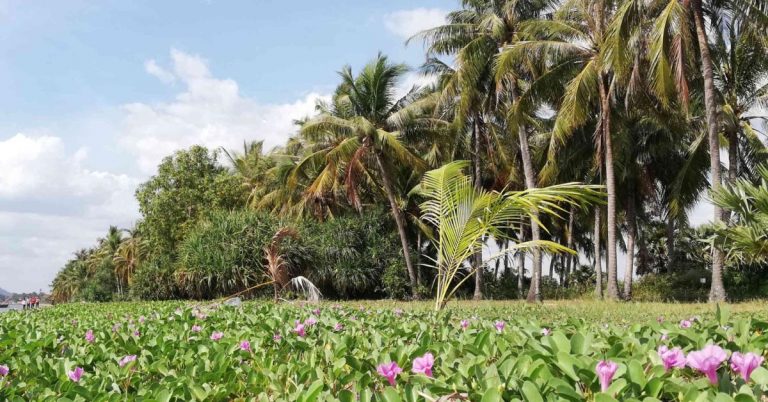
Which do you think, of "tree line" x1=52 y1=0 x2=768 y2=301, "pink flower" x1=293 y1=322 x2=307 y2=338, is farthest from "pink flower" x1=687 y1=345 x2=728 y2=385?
"tree line" x1=52 y1=0 x2=768 y2=301

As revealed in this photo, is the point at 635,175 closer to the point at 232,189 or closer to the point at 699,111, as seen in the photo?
the point at 699,111

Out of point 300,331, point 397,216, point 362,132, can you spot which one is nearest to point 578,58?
point 362,132

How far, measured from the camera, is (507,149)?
23219 millimetres

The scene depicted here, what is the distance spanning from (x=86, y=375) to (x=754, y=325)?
270cm

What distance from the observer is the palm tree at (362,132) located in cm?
2009

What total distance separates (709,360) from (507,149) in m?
22.1

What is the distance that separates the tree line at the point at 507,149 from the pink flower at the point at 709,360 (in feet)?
40.7

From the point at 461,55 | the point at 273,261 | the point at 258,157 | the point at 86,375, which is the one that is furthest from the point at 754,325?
the point at 258,157

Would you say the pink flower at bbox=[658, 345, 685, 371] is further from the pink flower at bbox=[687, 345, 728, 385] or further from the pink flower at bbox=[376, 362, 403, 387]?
the pink flower at bbox=[376, 362, 403, 387]

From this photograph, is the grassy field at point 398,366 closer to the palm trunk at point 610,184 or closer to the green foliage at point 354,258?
the palm trunk at point 610,184

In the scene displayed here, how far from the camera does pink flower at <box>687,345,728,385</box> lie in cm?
153

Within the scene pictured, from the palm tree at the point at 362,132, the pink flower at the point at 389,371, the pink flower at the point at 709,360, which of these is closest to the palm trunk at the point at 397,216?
the palm tree at the point at 362,132

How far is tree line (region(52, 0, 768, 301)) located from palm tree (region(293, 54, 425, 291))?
7cm

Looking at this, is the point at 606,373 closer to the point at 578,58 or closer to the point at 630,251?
the point at 578,58
